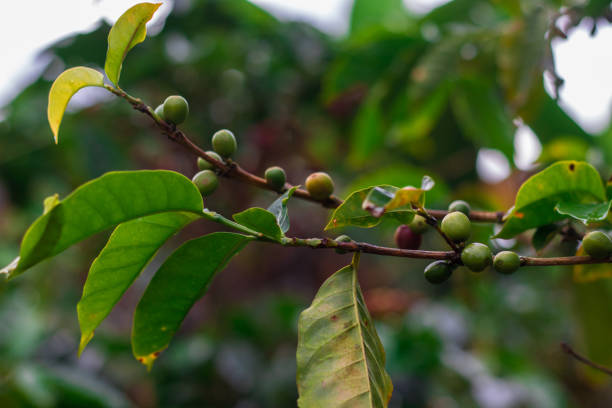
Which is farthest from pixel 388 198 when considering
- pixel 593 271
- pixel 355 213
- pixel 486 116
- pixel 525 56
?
pixel 486 116

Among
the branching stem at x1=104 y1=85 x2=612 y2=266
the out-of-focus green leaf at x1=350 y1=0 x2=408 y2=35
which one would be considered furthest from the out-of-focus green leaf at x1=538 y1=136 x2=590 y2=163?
the out-of-focus green leaf at x1=350 y1=0 x2=408 y2=35

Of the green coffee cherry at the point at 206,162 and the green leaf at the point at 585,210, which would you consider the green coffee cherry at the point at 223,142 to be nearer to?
the green coffee cherry at the point at 206,162

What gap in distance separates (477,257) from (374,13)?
187 centimetres

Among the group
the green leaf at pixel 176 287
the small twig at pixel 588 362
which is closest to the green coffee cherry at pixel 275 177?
the green leaf at pixel 176 287

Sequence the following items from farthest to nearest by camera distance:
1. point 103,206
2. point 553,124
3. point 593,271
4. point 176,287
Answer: point 553,124 → point 593,271 → point 176,287 → point 103,206

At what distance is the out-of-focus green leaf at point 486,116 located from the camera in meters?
1.30

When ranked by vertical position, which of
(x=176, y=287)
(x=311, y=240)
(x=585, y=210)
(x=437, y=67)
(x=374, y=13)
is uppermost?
(x=374, y=13)

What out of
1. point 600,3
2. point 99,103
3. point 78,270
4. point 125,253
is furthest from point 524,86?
point 78,270

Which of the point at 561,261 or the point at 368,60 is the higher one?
the point at 368,60

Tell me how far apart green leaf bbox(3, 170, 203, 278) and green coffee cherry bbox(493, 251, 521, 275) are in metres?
0.31

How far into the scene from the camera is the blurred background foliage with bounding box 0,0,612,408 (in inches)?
49.8

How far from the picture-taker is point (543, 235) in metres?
0.67

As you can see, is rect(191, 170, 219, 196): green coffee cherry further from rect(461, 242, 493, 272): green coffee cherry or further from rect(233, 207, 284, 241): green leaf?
rect(461, 242, 493, 272): green coffee cherry

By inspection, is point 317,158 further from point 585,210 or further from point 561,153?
point 585,210
